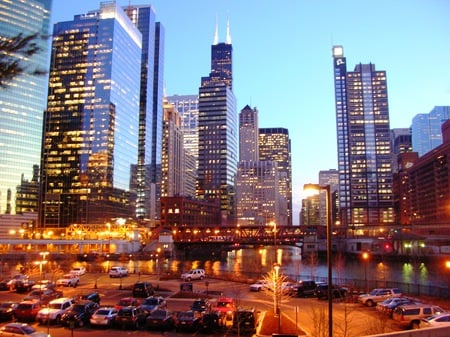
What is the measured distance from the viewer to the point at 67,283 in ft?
183

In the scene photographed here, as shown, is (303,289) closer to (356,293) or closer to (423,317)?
(356,293)

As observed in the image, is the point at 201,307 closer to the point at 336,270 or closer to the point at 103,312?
the point at 103,312

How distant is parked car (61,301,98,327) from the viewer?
32719 mm

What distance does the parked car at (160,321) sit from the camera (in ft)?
105

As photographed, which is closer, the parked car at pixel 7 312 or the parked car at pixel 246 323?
the parked car at pixel 246 323

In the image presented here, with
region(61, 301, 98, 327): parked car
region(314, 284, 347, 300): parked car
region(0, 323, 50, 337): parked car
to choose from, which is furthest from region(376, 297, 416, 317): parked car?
region(0, 323, 50, 337): parked car

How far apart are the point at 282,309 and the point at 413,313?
11101 mm

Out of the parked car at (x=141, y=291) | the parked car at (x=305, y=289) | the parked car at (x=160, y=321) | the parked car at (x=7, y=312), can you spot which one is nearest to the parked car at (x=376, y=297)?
the parked car at (x=305, y=289)

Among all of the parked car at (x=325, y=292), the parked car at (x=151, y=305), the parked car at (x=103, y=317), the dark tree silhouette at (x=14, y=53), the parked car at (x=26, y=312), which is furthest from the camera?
the parked car at (x=325, y=292)

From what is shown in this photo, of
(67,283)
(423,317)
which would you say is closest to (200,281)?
(67,283)

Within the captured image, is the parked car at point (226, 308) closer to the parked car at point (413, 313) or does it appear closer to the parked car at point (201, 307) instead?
the parked car at point (201, 307)

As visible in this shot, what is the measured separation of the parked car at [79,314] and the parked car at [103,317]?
84 centimetres

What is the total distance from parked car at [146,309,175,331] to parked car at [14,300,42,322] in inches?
366

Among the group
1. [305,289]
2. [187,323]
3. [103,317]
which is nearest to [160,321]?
[187,323]
